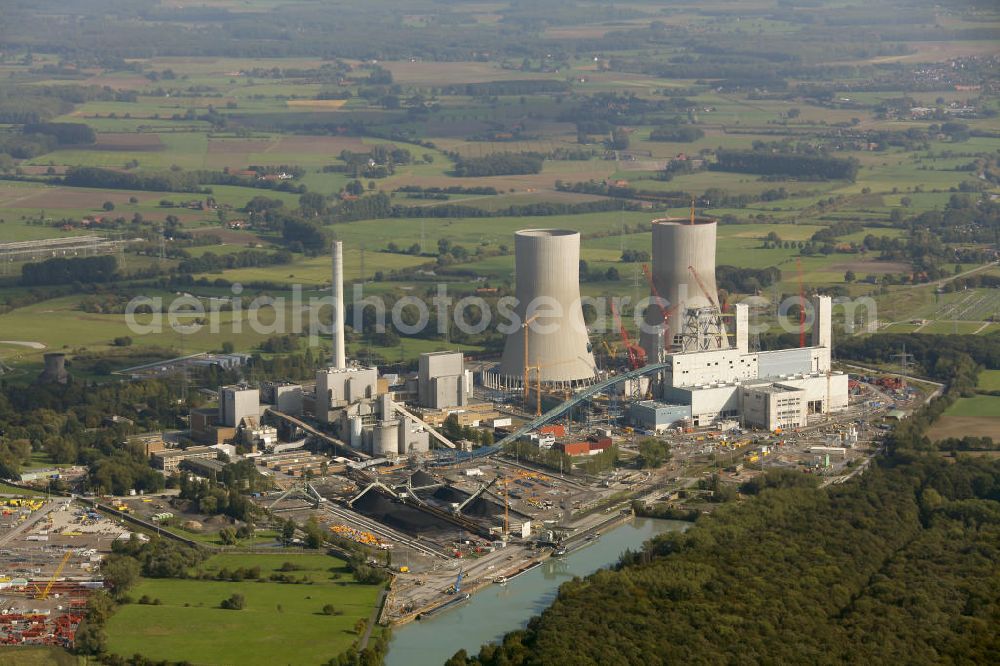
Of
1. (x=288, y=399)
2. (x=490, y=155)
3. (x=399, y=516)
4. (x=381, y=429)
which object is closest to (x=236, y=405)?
(x=288, y=399)

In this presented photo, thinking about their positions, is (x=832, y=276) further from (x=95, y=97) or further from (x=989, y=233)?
(x=95, y=97)

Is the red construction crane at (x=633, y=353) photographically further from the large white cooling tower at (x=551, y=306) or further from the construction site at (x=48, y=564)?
the construction site at (x=48, y=564)

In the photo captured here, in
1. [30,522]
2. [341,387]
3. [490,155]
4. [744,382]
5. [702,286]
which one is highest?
[490,155]

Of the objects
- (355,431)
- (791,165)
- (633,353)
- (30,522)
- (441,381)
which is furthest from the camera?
(791,165)

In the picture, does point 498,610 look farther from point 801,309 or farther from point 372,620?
point 801,309

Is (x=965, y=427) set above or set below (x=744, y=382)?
below

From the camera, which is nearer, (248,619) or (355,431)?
(248,619)

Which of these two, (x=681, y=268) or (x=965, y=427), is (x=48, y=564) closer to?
(x=681, y=268)

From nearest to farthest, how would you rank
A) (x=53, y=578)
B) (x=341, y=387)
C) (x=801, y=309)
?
(x=53, y=578) → (x=341, y=387) → (x=801, y=309)
